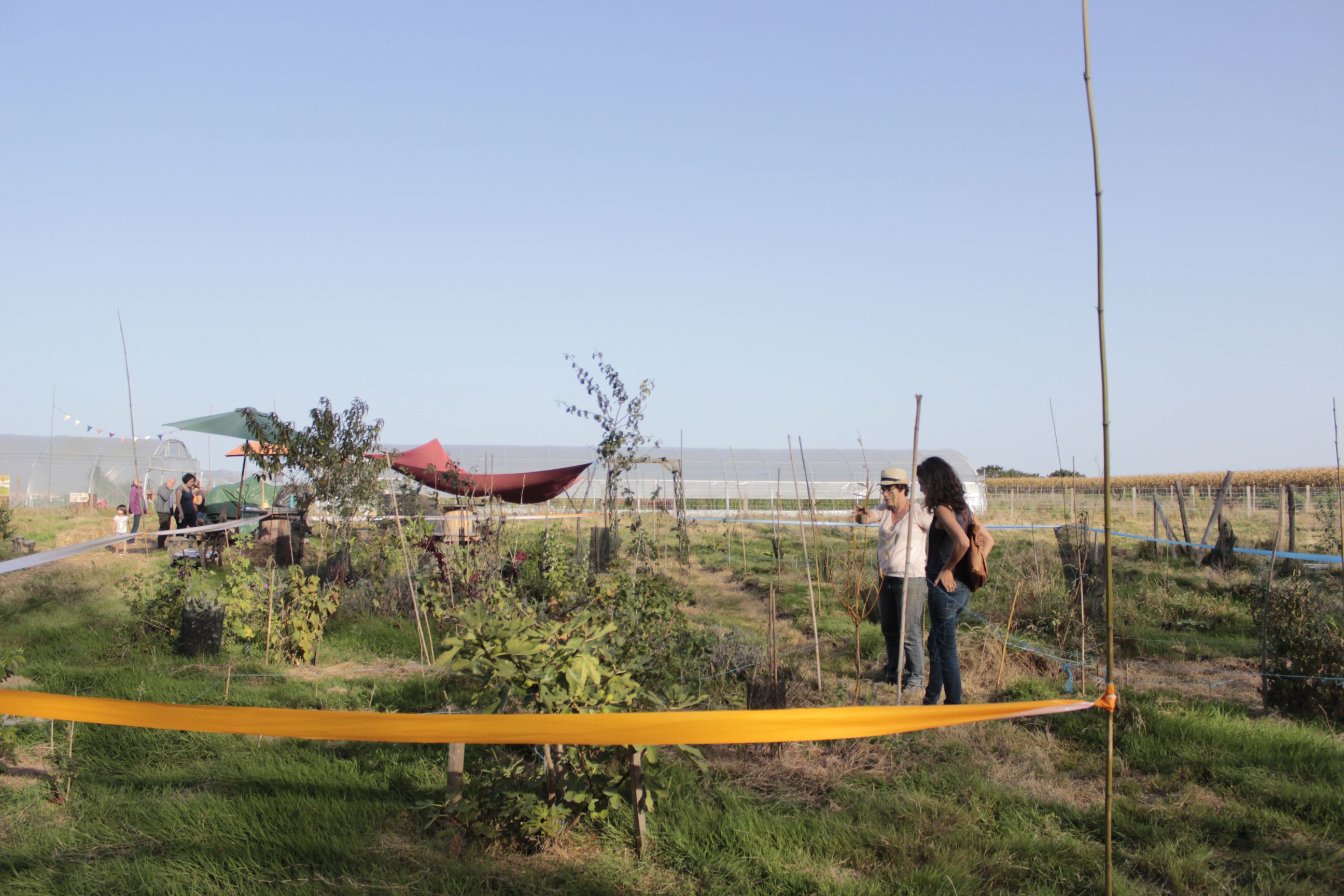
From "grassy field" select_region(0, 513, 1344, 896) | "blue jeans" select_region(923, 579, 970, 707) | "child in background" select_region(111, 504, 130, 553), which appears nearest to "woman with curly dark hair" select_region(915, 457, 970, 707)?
"blue jeans" select_region(923, 579, 970, 707)

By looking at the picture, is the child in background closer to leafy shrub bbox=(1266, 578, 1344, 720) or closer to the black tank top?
the black tank top

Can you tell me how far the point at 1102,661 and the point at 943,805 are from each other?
284 cm

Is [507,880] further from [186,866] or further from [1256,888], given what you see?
[1256,888]

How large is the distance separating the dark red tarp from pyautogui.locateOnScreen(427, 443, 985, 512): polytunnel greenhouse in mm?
15469

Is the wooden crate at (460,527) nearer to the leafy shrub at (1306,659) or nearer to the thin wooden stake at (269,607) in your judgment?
the thin wooden stake at (269,607)

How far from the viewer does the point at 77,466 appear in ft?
87.6

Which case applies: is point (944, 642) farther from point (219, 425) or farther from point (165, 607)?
point (219, 425)

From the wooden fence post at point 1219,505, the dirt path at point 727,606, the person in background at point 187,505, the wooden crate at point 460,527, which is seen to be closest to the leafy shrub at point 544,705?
the dirt path at point 727,606

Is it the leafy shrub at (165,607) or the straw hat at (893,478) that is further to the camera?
the leafy shrub at (165,607)

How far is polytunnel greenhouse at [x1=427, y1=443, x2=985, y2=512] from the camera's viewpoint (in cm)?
2838

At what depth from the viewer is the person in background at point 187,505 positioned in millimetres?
12852

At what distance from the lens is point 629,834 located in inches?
117

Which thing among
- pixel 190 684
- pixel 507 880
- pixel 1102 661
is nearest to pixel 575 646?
pixel 507 880

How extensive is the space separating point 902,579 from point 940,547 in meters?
0.28
